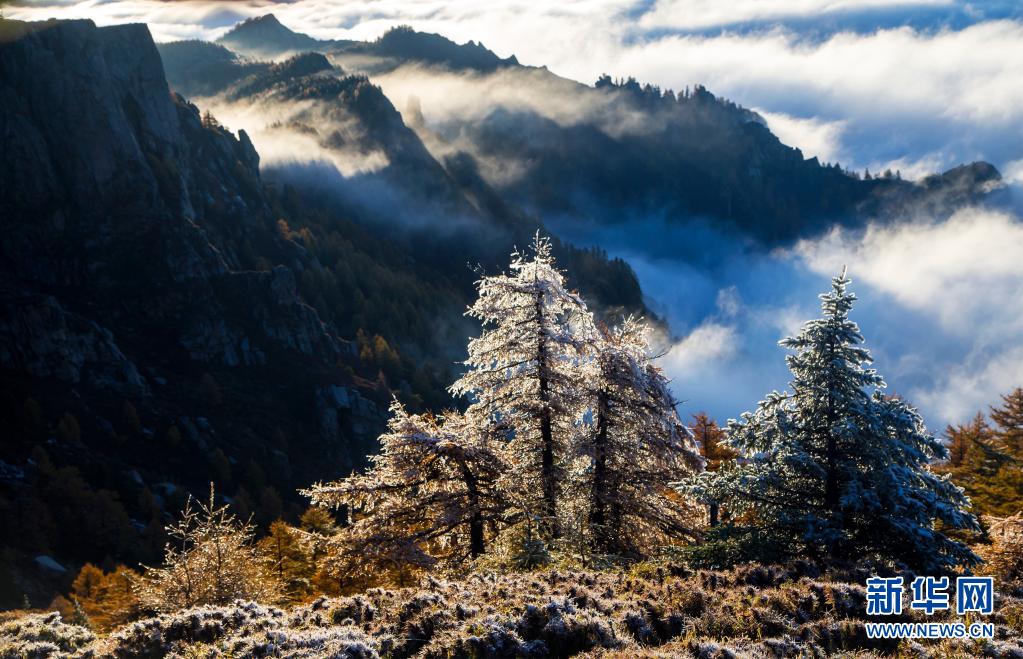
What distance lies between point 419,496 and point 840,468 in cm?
1147

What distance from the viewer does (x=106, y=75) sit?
122312 millimetres

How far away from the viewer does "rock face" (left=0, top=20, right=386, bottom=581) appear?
100688 millimetres

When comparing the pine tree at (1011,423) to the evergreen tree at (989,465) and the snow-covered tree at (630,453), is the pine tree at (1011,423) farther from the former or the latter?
the snow-covered tree at (630,453)

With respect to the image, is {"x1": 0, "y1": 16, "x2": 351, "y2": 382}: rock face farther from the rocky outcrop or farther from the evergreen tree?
the evergreen tree

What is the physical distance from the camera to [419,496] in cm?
2108

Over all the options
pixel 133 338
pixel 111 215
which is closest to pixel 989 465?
pixel 133 338

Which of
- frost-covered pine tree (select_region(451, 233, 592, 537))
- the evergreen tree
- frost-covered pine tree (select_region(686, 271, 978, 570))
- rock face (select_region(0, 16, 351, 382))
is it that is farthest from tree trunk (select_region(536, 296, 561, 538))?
rock face (select_region(0, 16, 351, 382))

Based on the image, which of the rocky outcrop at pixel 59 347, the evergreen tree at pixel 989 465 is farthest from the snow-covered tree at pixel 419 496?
the rocky outcrop at pixel 59 347

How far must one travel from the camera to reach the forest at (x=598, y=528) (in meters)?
11.8

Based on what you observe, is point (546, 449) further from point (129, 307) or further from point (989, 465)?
point (129, 307)

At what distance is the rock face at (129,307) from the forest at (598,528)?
8389cm

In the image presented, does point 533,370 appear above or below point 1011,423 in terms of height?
below

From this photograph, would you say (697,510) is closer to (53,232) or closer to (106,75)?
(53,232)

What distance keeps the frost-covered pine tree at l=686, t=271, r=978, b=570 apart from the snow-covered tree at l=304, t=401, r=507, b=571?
626 centimetres
